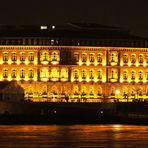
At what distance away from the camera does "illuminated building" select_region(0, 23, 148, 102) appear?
153000mm

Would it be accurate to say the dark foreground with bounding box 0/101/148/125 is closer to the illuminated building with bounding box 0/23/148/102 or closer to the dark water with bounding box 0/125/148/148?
the dark water with bounding box 0/125/148/148

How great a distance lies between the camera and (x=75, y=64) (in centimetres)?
15425

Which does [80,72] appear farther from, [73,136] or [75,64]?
[73,136]

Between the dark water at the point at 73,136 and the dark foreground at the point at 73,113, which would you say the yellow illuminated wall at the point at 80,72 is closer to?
the dark foreground at the point at 73,113

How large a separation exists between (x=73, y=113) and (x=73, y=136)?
39189mm

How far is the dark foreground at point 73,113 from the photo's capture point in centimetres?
10419

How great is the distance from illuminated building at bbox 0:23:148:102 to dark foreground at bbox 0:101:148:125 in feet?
41.2

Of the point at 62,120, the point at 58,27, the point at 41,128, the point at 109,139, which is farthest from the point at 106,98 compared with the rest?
the point at 109,139

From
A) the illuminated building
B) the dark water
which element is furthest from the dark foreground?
the illuminated building

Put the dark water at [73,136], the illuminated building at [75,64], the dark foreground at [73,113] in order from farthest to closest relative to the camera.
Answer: the illuminated building at [75,64], the dark foreground at [73,113], the dark water at [73,136]

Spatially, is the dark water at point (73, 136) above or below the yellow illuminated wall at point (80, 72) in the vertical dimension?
below

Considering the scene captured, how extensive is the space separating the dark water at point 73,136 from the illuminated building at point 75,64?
55.0 meters

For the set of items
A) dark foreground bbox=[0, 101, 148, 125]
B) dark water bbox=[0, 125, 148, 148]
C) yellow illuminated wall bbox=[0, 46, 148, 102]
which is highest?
yellow illuminated wall bbox=[0, 46, 148, 102]

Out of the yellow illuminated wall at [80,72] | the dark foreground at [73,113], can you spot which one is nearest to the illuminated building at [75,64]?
the yellow illuminated wall at [80,72]
